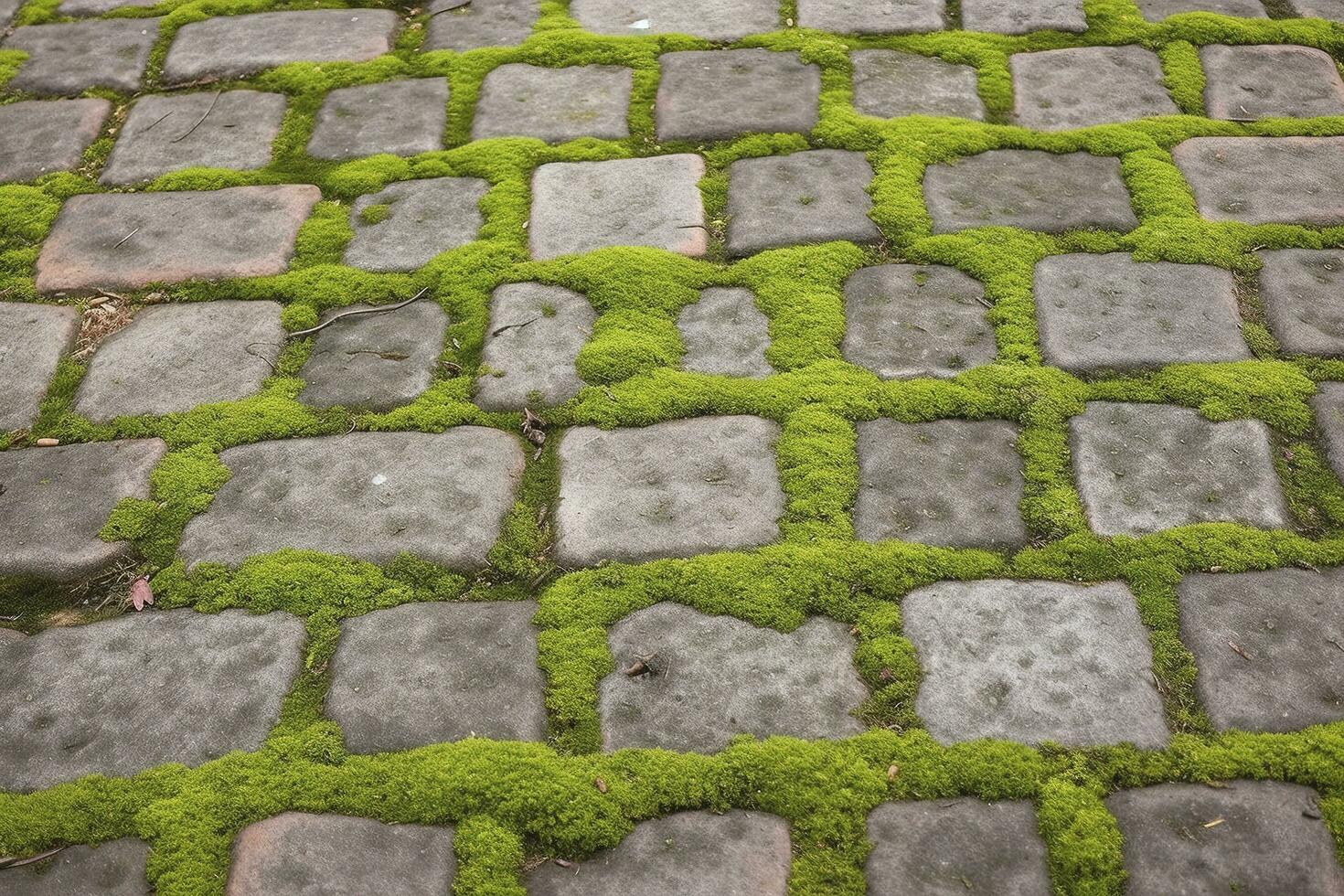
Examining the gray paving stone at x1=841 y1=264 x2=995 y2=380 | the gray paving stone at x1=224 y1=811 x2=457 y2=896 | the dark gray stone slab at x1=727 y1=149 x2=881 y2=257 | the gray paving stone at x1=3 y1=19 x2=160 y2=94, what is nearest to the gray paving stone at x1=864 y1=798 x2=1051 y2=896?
the gray paving stone at x1=224 y1=811 x2=457 y2=896

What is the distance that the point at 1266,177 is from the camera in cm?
312

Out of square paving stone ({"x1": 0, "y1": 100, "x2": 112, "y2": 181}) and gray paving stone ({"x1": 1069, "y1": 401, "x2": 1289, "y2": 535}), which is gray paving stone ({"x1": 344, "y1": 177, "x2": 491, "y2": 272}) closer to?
square paving stone ({"x1": 0, "y1": 100, "x2": 112, "y2": 181})

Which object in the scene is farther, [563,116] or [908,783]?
[563,116]

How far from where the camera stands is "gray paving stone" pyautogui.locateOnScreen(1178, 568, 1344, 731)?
1975mm

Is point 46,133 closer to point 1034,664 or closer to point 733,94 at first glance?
point 733,94

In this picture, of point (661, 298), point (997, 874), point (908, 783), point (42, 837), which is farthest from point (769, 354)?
point (42, 837)

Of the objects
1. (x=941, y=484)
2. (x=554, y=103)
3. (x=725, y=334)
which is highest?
(x=554, y=103)

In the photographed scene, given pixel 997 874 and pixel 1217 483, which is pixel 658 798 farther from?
pixel 1217 483

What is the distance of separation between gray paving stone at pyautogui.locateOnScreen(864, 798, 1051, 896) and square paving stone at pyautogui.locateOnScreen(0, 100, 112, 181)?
10.3ft

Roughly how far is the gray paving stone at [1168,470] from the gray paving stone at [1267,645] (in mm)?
162

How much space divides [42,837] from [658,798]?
1053 mm

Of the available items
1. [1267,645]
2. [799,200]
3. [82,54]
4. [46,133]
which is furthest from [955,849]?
[82,54]

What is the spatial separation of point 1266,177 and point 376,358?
8.16 ft

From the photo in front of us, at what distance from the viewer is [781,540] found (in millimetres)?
2303
